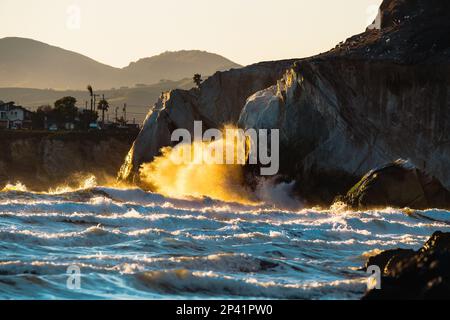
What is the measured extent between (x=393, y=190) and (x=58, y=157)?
8136 cm

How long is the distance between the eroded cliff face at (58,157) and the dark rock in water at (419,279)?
10715 cm

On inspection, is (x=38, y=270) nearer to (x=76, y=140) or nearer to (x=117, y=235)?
(x=117, y=235)

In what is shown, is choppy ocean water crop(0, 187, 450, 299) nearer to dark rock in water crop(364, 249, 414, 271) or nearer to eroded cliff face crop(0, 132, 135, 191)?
dark rock in water crop(364, 249, 414, 271)

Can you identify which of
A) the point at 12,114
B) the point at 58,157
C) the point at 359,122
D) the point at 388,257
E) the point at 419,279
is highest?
the point at 12,114

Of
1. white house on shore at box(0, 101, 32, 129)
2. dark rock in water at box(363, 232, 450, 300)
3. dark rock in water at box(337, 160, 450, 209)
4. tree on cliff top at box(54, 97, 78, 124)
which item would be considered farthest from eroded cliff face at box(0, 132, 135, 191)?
dark rock in water at box(363, 232, 450, 300)

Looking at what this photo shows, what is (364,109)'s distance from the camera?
69688 mm

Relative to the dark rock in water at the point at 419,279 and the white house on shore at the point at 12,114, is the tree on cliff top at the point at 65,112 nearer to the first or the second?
the white house on shore at the point at 12,114

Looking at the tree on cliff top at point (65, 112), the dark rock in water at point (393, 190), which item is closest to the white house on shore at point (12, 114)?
the tree on cliff top at point (65, 112)

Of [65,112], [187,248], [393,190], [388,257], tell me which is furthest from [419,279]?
[65,112]

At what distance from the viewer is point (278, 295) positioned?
23859mm

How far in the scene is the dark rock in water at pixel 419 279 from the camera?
63.6 ft

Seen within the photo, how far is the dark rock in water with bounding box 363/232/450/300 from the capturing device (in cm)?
1938

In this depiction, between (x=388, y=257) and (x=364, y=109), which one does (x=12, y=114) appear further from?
(x=388, y=257)
